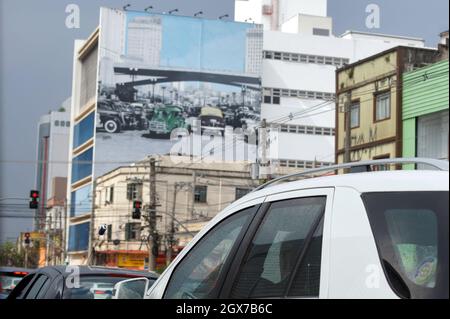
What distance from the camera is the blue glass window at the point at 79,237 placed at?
7005 mm

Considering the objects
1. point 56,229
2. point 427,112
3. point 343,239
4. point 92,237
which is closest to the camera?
point 343,239

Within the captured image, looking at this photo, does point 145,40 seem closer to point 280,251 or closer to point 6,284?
point 280,251

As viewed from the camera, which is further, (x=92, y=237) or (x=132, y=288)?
(x=92, y=237)

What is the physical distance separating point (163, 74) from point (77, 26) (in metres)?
1.28

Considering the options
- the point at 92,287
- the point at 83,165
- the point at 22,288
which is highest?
the point at 83,165

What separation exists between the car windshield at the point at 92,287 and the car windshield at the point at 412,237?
205 cm

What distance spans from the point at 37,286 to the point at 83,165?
90cm

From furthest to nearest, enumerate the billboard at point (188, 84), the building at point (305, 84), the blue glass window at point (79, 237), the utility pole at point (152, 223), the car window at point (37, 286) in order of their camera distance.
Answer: the blue glass window at point (79, 237)
the utility pole at point (152, 223)
the car window at point (37, 286)
the billboard at point (188, 84)
the building at point (305, 84)

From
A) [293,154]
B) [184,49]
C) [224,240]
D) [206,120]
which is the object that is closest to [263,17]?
[184,49]

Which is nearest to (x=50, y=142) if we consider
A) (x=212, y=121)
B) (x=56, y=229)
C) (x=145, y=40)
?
(x=145, y=40)

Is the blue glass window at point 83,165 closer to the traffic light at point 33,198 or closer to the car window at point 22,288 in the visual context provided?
the car window at point 22,288

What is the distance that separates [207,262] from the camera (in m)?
3.82

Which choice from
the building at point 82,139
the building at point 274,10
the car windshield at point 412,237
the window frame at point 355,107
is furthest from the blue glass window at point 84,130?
the car windshield at point 412,237
